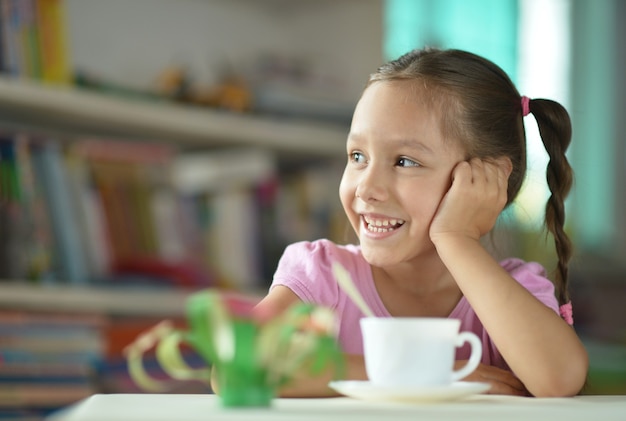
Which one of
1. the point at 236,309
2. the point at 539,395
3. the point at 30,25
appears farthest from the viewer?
the point at 30,25

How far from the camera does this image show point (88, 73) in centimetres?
231

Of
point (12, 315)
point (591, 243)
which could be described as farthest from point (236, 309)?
point (591, 243)

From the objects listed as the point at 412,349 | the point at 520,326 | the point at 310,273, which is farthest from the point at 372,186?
the point at 412,349

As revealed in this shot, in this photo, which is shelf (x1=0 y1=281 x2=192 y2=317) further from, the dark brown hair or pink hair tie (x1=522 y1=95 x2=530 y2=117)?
pink hair tie (x1=522 y1=95 x2=530 y2=117)

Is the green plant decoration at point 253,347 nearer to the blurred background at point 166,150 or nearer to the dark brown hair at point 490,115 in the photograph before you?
the dark brown hair at point 490,115

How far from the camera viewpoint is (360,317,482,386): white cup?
0.82m

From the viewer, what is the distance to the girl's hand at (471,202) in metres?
1.18

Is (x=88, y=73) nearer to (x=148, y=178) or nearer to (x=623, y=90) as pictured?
(x=148, y=178)

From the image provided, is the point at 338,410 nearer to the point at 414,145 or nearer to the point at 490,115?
the point at 414,145

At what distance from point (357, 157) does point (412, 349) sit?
0.47 metres

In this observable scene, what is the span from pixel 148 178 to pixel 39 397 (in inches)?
23.3

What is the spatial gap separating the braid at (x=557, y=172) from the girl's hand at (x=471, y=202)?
100mm

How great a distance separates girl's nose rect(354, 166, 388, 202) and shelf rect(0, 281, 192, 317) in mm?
979

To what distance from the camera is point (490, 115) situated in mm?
1306
